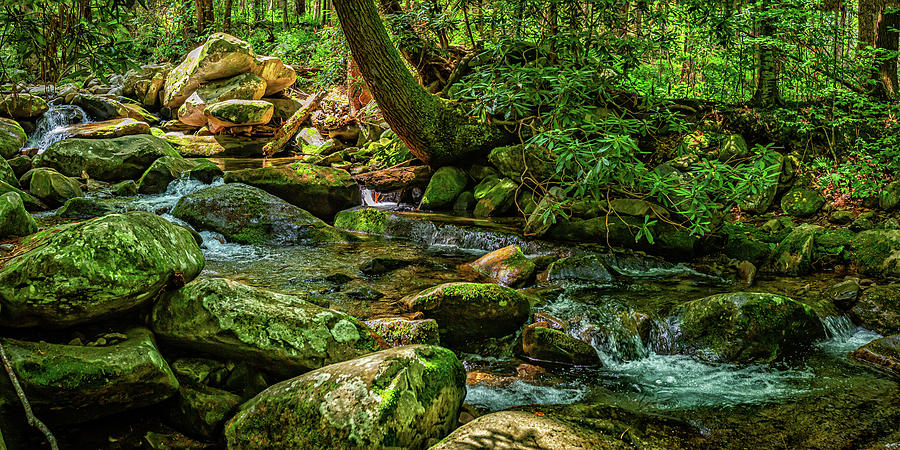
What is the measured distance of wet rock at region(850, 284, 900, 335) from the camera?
470 cm

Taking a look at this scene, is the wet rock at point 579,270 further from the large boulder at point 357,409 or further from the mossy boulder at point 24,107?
the mossy boulder at point 24,107

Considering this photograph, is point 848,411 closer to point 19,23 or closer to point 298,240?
point 19,23

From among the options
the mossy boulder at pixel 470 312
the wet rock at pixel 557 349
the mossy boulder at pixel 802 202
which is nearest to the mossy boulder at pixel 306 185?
the mossy boulder at pixel 470 312

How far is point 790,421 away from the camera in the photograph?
10.7 feet

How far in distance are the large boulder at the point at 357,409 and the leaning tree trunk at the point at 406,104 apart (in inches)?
211

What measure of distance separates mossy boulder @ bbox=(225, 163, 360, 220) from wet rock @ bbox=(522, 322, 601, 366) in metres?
5.47

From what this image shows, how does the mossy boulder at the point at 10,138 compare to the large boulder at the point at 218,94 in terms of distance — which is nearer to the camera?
the mossy boulder at the point at 10,138

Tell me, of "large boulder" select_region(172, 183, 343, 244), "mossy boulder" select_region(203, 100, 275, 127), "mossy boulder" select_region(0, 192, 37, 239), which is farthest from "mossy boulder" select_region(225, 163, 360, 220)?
"mossy boulder" select_region(203, 100, 275, 127)

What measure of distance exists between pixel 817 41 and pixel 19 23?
9.47 meters

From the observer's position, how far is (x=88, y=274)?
2814 millimetres

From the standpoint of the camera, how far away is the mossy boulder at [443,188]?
353 inches

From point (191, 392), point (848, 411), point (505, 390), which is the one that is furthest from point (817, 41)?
point (191, 392)

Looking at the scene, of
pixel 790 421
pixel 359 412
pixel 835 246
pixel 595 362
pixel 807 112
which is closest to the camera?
pixel 359 412

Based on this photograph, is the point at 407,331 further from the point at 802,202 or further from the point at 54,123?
the point at 54,123
